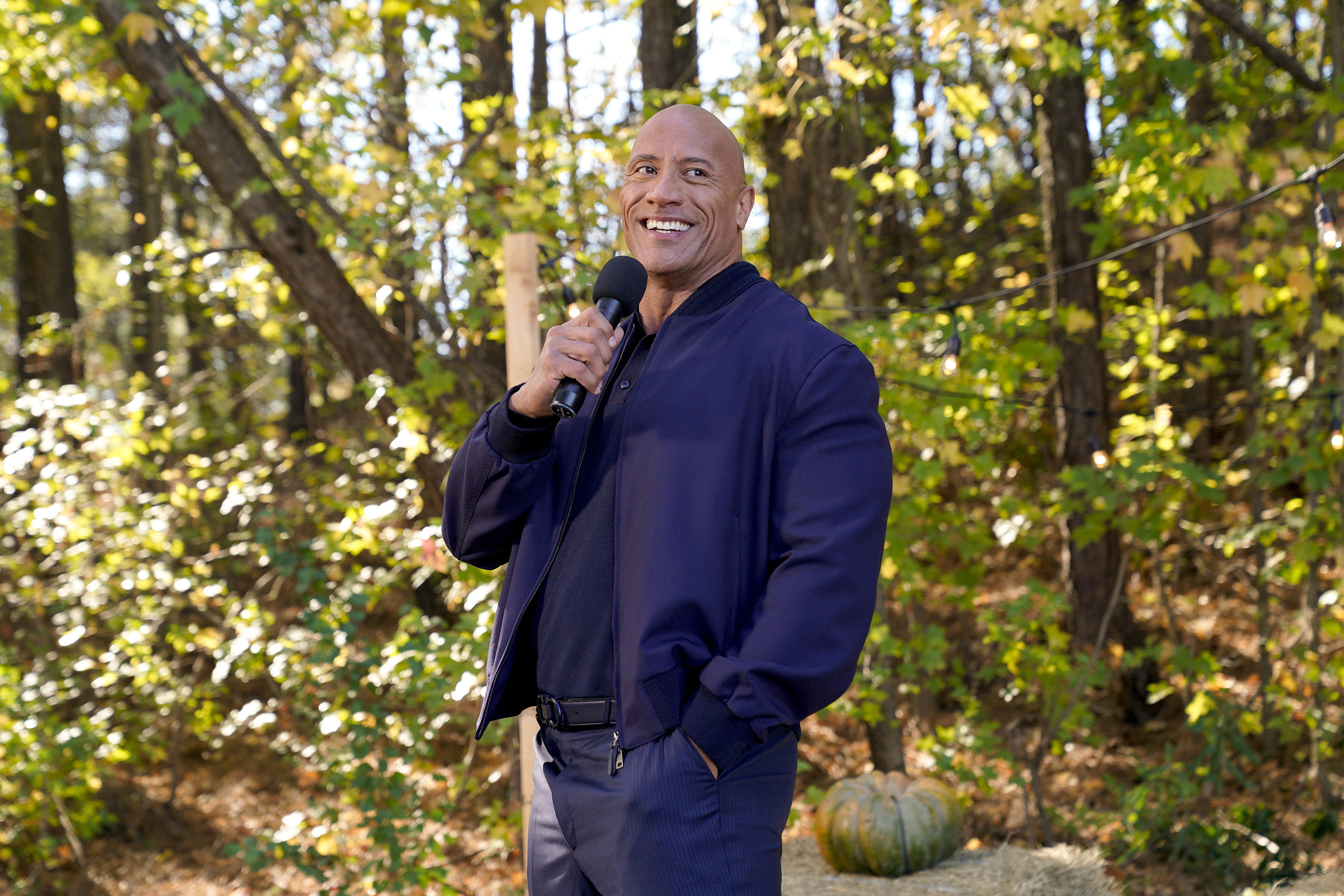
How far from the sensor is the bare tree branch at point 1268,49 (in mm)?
5141

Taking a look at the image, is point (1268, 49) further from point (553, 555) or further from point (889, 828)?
point (553, 555)

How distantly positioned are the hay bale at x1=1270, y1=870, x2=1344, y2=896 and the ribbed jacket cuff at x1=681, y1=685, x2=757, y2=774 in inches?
117

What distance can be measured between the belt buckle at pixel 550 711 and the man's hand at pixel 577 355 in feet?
1.77

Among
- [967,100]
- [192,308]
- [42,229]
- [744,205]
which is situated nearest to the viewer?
[744,205]

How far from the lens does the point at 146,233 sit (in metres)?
10.8

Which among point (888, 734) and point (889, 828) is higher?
point (889, 828)

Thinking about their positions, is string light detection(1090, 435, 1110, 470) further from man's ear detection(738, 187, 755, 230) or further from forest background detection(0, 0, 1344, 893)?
man's ear detection(738, 187, 755, 230)

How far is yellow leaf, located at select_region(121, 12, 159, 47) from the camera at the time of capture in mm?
4914

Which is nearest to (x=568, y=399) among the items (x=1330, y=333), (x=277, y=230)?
(x=277, y=230)

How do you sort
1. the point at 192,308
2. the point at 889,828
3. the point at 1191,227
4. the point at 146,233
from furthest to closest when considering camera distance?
the point at 192,308, the point at 146,233, the point at 1191,227, the point at 889,828

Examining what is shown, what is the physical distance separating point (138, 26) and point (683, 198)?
4.07 meters

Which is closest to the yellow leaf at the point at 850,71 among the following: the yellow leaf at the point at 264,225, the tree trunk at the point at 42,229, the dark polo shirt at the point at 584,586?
the yellow leaf at the point at 264,225

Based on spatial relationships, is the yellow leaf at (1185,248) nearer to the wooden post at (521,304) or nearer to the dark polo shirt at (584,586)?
the wooden post at (521,304)

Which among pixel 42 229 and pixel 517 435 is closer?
pixel 517 435
